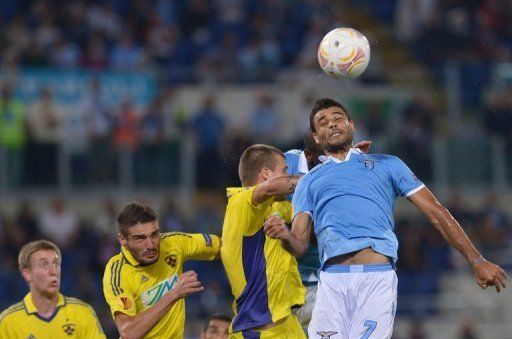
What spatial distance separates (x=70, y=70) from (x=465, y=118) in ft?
20.9

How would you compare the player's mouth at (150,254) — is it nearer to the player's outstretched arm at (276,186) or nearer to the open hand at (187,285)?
the open hand at (187,285)

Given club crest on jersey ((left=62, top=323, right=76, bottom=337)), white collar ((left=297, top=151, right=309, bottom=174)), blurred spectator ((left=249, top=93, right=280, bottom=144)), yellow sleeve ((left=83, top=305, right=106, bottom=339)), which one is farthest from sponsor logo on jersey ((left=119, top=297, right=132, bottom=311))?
blurred spectator ((left=249, top=93, right=280, bottom=144))

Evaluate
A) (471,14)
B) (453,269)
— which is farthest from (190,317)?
(471,14)

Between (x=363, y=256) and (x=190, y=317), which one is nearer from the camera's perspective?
(x=363, y=256)

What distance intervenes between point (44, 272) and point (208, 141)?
8.63 metres

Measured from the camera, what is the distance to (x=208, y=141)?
17.1 metres

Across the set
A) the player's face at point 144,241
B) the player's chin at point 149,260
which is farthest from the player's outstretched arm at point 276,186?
the player's chin at point 149,260

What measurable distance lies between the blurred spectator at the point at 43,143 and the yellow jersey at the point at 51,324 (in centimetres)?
805

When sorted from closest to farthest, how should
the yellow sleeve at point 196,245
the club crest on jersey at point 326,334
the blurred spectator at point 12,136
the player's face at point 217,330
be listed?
the club crest on jersey at point 326,334 < the yellow sleeve at point 196,245 < the player's face at point 217,330 < the blurred spectator at point 12,136

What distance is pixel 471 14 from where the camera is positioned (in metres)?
20.9

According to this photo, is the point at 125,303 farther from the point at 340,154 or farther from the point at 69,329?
the point at 340,154

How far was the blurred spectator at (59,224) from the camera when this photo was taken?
16000mm

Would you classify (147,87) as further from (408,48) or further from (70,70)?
(408,48)

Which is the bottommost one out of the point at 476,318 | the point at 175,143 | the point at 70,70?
the point at 476,318
